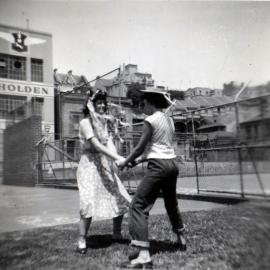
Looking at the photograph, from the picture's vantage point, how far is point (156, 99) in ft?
12.4

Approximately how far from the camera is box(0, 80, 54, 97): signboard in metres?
23.5

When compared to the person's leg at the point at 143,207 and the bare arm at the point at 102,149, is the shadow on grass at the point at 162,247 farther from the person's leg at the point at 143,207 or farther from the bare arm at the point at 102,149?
the bare arm at the point at 102,149

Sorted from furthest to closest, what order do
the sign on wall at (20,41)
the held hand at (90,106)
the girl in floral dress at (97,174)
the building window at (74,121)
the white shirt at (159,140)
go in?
the building window at (74,121) < the sign on wall at (20,41) < the held hand at (90,106) < the girl in floral dress at (97,174) < the white shirt at (159,140)

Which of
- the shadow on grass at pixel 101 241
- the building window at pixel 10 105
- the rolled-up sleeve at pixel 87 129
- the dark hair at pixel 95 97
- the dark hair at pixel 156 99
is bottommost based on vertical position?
the shadow on grass at pixel 101 241

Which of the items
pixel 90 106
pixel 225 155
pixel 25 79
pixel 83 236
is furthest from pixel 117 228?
pixel 25 79

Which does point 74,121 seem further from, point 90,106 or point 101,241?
point 90,106

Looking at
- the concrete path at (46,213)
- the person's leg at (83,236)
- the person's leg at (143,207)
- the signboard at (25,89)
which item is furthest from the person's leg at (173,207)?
the signboard at (25,89)

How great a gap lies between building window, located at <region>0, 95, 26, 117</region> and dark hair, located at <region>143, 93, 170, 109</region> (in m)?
15.4

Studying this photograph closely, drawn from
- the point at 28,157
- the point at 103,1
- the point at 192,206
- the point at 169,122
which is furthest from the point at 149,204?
the point at 28,157

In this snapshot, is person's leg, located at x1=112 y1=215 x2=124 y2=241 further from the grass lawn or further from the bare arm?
the bare arm

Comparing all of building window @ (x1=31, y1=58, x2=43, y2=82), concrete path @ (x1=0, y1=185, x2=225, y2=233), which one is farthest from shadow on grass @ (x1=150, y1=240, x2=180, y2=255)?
building window @ (x1=31, y1=58, x2=43, y2=82)

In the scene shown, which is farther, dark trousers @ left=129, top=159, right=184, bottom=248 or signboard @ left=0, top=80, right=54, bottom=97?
signboard @ left=0, top=80, right=54, bottom=97

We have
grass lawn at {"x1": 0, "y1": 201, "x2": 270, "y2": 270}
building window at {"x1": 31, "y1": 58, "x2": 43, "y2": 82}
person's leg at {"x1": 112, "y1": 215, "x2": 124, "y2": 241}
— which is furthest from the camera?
building window at {"x1": 31, "y1": 58, "x2": 43, "y2": 82}

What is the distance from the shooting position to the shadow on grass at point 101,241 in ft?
13.7
